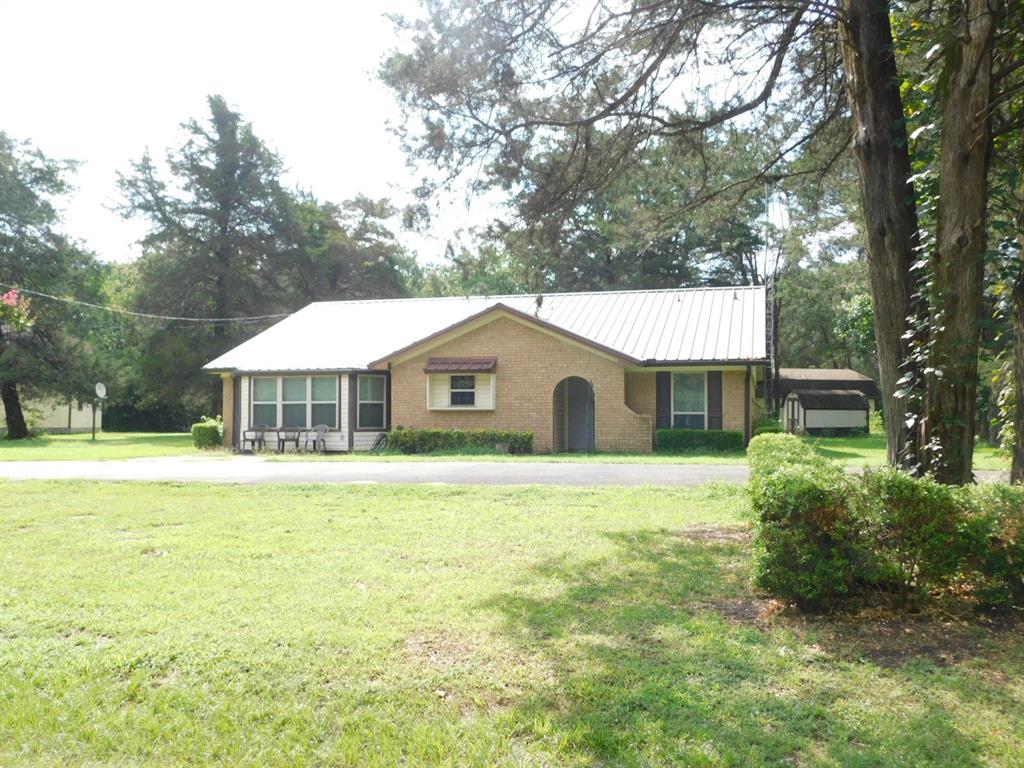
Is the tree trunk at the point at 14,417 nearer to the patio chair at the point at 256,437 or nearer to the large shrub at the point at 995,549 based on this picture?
the patio chair at the point at 256,437

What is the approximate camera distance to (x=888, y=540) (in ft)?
17.3

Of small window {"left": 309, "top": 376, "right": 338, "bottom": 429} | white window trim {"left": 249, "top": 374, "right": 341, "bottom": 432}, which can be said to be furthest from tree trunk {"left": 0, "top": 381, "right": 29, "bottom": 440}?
small window {"left": 309, "top": 376, "right": 338, "bottom": 429}

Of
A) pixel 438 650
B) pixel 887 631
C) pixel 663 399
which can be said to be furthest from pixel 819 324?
pixel 438 650

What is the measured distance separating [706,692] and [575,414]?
2104 cm

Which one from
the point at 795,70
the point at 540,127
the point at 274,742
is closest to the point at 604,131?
the point at 540,127

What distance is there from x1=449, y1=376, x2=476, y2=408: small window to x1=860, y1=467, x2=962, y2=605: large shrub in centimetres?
1902

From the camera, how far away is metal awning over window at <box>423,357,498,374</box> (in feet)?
77.0

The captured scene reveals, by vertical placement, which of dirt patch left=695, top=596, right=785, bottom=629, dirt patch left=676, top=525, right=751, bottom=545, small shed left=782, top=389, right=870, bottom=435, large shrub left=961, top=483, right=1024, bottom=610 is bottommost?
dirt patch left=695, top=596, right=785, bottom=629

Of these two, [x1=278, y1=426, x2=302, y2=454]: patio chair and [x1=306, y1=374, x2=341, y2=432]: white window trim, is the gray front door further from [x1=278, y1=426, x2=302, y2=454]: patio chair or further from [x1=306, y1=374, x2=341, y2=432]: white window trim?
[x1=278, y1=426, x2=302, y2=454]: patio chair

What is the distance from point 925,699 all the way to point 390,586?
3634 millimetres

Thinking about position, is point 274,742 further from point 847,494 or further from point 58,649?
point 847,494

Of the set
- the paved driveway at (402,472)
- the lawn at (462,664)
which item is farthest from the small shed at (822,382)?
the lawn at (462,664)

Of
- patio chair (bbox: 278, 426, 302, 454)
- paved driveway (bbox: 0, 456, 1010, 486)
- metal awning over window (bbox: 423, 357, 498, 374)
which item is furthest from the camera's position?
patio chair (bbox: 278, 426, 302, 454)

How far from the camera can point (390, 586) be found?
6.09 metres
